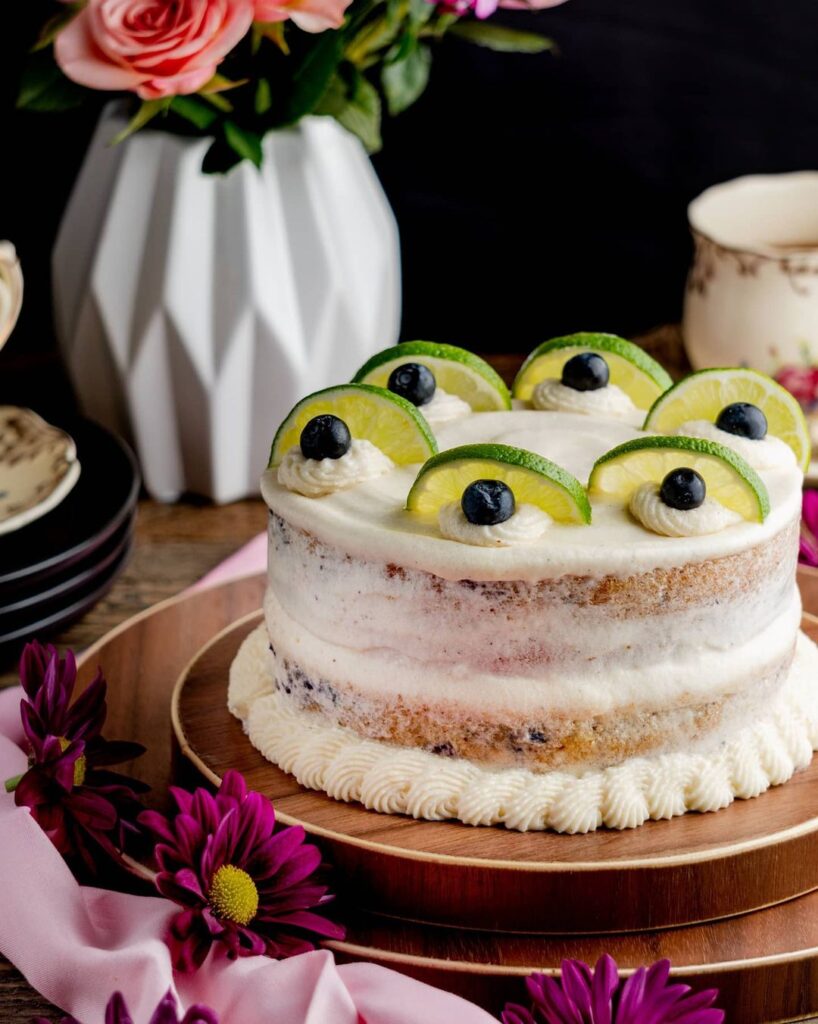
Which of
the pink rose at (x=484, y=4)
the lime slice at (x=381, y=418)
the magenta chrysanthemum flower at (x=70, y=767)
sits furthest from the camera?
the pink rose at (x=484, y=4)

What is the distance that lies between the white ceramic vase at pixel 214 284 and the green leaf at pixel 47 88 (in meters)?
0.17

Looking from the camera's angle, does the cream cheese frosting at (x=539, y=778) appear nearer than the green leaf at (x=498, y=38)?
Yes

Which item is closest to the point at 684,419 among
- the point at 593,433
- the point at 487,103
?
the point at 593,433

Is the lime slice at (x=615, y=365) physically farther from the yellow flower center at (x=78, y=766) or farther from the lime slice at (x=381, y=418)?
the yellow flower center at (x=78, y=766)

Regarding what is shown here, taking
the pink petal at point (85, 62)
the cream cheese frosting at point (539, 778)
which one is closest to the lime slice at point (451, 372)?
the cream cheese frosting at point (539, 778)

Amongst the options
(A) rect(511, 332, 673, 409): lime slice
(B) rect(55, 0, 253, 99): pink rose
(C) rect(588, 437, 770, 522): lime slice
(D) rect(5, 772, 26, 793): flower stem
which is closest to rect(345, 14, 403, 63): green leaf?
(B) rect(55, 0, 253, 99): pink rose

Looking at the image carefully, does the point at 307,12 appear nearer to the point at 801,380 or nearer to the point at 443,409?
the point at 443,409

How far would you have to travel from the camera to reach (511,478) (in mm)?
1738

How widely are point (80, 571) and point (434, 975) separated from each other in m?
0.97

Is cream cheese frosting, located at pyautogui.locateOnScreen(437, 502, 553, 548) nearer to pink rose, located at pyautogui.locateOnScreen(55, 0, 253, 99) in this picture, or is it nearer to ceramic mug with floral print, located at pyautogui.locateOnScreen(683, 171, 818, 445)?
pink rose, located at pyautogui.locateOnScreen(55, 0, 253, 99)

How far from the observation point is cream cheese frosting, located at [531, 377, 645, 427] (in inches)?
81.7

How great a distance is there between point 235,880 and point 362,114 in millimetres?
1547

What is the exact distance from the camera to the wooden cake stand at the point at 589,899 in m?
1.61

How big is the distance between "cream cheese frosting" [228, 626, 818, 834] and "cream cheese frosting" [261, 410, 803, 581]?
0.26 m
